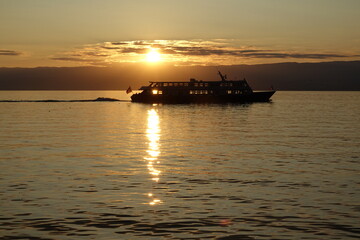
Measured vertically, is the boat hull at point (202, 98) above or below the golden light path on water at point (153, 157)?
above

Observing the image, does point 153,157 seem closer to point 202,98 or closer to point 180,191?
point 180,191

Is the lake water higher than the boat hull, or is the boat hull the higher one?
the boat hull

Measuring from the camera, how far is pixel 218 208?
17688 millimetres

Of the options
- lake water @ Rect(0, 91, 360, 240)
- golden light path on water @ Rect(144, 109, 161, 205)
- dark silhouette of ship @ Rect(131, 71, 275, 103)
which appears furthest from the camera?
dark silhouette of ship @ Rect(131, 71, 275, 103)

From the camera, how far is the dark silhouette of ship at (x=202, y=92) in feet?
471

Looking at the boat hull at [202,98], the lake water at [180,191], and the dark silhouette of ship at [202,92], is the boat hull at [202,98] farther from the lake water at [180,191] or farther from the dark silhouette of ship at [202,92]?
the lake water at [180,191]

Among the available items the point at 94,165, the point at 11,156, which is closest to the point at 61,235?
the point at 94,165

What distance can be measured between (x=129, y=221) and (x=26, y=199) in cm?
540

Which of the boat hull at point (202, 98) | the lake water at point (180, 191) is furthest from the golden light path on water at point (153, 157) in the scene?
the boat hull at point (202, 98)

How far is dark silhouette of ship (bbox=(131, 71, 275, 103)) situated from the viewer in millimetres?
143625

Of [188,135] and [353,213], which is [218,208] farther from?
[188,135]

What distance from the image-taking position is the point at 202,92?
145750mm

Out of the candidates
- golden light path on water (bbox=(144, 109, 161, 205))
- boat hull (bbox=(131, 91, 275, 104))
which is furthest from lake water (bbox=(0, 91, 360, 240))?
boat hull (bbox=(131, 91, 275, 104))

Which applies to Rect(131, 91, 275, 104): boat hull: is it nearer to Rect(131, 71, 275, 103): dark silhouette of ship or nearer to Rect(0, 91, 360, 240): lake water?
Rect(131, 71, 275, 103): dark silhouette of ship
